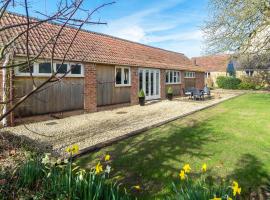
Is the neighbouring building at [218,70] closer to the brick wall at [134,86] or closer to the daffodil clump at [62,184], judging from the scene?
Answer: the brick wall at [134,86]

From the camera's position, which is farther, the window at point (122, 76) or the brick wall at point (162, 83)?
the brick wall at point (162, 83)

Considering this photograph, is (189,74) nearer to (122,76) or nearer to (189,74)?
(189,74)

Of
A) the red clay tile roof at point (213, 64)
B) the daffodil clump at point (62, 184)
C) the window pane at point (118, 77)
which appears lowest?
the daffodil clump at point (62, 184)

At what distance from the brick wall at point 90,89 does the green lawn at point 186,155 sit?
564 cm

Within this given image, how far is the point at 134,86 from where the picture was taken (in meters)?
17.1

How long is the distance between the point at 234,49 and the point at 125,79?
9218 mm

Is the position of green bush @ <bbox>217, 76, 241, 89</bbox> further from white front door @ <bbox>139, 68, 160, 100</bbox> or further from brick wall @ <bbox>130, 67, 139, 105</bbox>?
brick wall @ <bbox>130, 67, 139, 105</bbox>

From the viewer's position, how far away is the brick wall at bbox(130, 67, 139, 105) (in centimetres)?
1692

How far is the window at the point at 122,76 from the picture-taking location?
51.3 ft

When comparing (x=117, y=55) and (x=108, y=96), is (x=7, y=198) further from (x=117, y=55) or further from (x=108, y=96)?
(x=117, y=55)

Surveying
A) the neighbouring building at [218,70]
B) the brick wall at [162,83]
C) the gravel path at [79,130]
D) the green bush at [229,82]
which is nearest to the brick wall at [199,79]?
the brick wall at [162,83]

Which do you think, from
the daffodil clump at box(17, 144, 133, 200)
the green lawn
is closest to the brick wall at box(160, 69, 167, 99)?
the green lawn

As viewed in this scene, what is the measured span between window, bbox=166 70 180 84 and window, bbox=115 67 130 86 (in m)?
6.41

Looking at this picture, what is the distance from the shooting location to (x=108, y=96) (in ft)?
48.4
